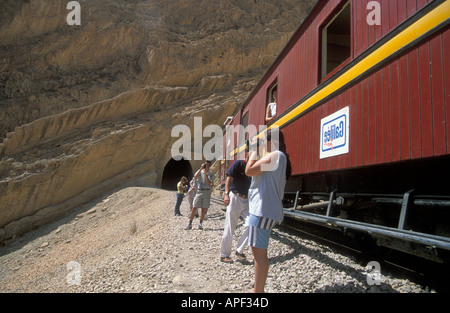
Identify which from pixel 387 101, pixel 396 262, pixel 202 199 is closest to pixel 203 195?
pixel 202 199

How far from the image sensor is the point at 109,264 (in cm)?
512

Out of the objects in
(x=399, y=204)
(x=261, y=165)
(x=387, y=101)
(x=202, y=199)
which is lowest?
(x=202, y=199)

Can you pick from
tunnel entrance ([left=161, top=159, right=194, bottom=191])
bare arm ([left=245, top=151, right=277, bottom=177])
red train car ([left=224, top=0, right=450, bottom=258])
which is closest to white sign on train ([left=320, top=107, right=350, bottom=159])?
red train car ([left=224, top=0, right=450, bottom=258])

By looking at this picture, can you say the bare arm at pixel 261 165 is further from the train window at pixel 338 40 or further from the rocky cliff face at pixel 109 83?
the rocky cliff face at pixel 109 83

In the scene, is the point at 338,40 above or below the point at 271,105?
above

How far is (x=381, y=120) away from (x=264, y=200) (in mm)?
1768

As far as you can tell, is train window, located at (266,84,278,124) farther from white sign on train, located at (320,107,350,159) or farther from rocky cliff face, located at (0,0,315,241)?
rocky cliff face, located at (0,0,315,241)

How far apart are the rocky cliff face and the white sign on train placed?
15.7 metres

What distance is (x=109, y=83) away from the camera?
21.0 meters

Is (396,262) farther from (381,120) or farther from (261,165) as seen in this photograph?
(261,165)

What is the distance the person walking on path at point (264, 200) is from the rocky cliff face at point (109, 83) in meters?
16.8

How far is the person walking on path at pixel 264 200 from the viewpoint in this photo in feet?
8.56
